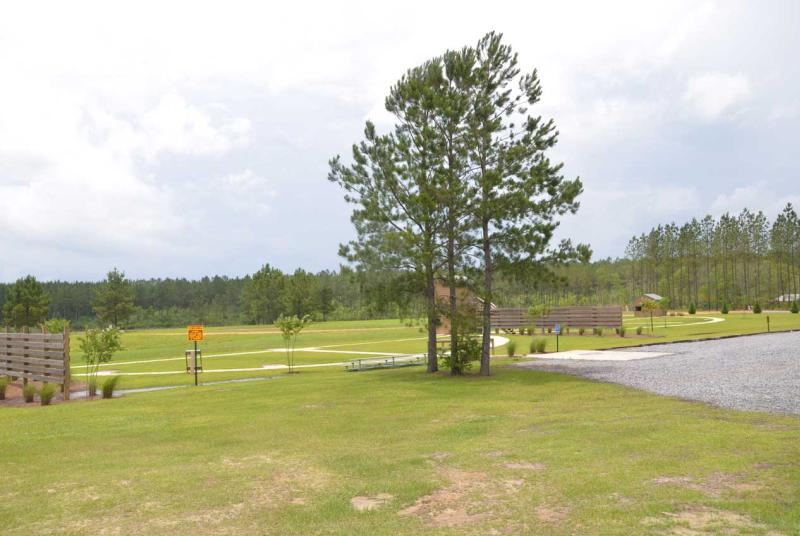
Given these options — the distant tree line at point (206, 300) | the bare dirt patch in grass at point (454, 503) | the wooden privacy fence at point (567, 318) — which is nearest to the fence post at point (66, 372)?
the distant tree line at point (206, 300)

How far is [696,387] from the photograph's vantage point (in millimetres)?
16484

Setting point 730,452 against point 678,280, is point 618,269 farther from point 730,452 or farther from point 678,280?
point 730,452

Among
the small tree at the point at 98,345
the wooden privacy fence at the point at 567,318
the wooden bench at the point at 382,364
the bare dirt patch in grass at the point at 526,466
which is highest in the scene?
the wooden privacy fence at the point at 567,318

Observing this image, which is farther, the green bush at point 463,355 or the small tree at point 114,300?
the small tree at point 114,300

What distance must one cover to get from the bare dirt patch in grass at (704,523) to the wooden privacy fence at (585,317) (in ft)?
149

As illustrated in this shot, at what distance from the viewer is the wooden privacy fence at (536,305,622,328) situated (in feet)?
164

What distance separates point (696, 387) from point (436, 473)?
10801mm

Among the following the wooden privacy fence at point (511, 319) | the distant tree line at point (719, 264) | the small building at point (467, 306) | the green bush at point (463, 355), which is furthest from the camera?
the distant tree line at point (719, 264)

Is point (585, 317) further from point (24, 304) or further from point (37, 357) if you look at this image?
point (24, 304)

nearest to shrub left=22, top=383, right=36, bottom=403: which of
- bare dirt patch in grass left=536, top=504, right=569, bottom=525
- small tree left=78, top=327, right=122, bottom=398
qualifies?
small tree left=78, top=327, right=122, bottom=398

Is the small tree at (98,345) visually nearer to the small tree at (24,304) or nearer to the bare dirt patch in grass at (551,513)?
the bare dirt patch in grass at (551,513)

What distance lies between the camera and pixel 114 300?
92688 mm

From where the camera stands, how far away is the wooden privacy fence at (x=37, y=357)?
20516 mm

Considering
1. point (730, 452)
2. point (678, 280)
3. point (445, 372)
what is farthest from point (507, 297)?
point (678, 280)
